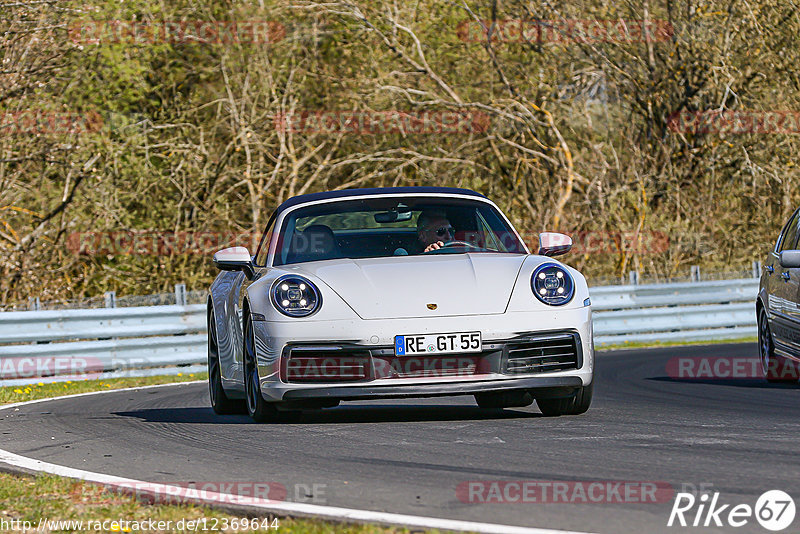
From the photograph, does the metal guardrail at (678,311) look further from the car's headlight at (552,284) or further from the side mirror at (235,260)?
the car's headlight at (552,284)

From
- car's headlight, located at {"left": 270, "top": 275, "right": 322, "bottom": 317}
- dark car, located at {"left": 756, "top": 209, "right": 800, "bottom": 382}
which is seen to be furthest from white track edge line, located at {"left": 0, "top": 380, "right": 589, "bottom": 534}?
dark car, located at {"left": 756, "top": 209, "right": 800, "bottom": 382}

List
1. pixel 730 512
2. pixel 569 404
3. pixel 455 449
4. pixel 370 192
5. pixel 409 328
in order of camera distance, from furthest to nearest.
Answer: pixel 370 192 → pixel 569 404 → pixel 409 328 → pixel 455 449 → pixel 730 512

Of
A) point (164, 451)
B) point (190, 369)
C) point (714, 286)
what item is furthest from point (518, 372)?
point (714, 286)

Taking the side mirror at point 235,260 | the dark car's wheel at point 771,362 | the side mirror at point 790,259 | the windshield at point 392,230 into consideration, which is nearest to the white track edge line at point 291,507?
the side mirror at point 235,260

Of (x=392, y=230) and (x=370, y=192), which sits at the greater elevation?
(x=370, y=192)

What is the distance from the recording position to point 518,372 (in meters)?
7.54

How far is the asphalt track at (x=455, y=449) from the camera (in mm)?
4906

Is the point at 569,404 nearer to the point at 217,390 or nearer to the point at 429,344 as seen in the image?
the point at 429,344

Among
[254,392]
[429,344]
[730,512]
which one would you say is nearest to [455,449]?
[429,344]

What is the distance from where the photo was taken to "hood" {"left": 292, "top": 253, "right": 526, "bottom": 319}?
24.5ft

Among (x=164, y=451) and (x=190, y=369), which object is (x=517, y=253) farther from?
(x=190, y=369)

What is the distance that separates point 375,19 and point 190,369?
10.7 m

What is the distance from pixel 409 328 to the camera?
24.2 ft

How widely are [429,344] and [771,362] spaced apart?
5003 mm
